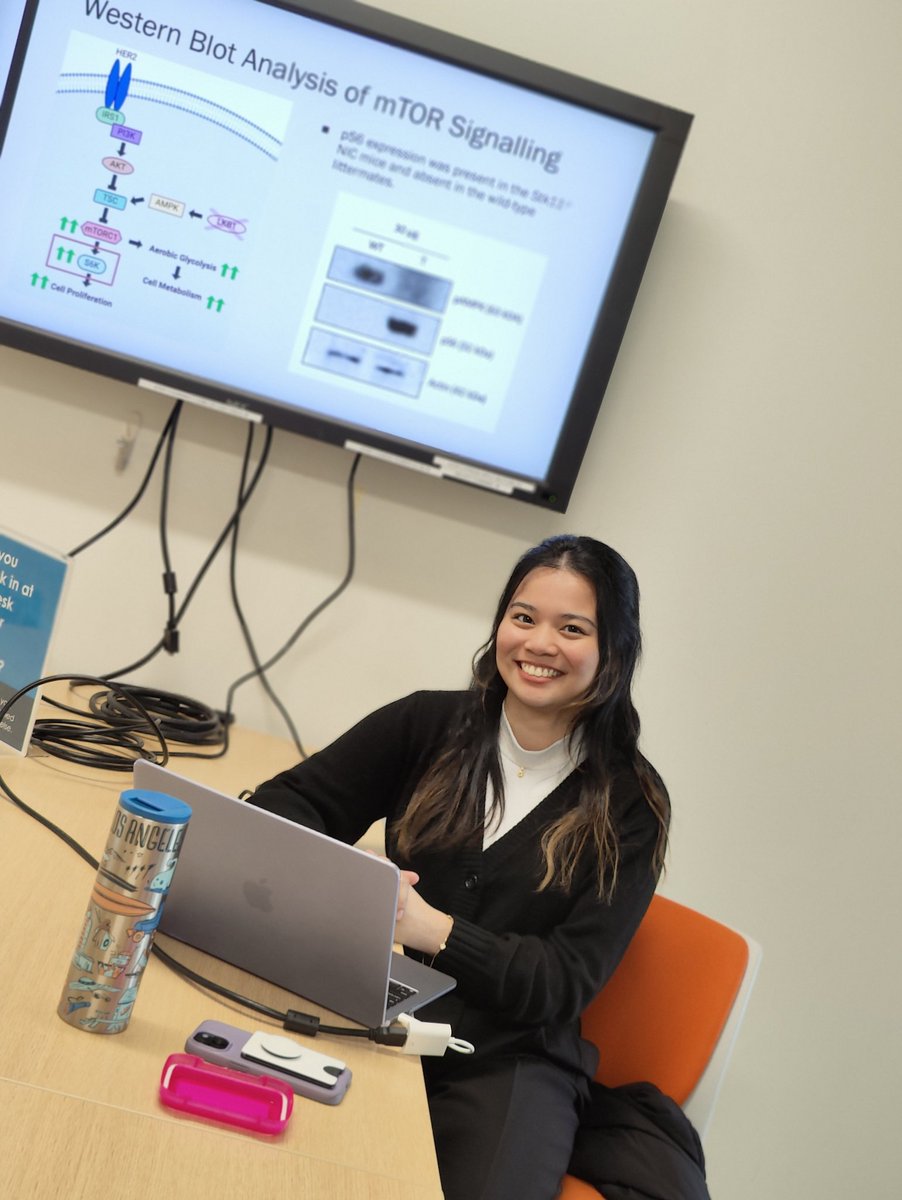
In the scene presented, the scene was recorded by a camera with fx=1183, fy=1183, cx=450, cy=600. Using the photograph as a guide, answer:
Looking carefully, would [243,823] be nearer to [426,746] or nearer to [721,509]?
[426,746]

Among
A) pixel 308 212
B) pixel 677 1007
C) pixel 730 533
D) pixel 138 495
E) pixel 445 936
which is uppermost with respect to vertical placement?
pixel 308 212

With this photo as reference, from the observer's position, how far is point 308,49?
2.11 m

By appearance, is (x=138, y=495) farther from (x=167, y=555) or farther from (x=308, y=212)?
(x=308, y=212)

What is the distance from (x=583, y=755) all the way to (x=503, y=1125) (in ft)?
1.71

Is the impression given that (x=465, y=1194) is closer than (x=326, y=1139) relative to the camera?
No

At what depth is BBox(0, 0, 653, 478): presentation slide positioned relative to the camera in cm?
211

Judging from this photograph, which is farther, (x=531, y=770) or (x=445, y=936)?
(x=531, y=770)

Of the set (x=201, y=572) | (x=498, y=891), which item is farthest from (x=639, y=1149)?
(x=201, y=572)

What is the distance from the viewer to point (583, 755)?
1.70 m

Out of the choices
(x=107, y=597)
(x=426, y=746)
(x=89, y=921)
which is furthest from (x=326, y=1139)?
(x=107, y=597)

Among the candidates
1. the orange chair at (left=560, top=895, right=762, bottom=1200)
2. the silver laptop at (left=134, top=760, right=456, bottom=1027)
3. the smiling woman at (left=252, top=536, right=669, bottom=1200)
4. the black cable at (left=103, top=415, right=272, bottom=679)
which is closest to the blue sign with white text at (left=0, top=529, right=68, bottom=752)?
the smiling woman at (left=252, top=536, right=669, bottom=1200)

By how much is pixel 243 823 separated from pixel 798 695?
157 centimetres

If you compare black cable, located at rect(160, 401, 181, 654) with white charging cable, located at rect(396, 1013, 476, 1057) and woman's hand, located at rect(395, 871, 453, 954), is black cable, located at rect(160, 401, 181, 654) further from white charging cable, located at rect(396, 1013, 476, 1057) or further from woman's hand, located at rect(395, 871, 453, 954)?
white charging cable, located at rect(396, 1013, 476, 1057)

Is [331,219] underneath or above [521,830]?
above
